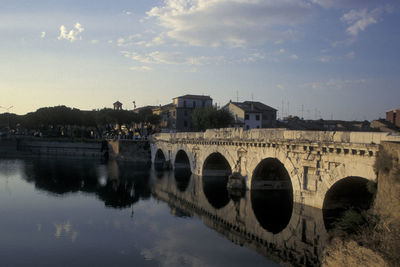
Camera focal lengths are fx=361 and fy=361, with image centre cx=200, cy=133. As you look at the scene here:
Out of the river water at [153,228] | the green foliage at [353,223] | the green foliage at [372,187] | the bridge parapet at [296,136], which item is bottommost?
the river water at [153,228]

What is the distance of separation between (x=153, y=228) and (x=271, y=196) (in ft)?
42.9

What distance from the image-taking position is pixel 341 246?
15125 mm

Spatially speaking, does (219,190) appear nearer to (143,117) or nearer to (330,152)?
(330,152)

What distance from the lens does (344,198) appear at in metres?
26.3

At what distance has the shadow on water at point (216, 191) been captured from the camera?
111 feet

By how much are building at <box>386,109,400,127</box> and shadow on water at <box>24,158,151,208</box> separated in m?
45.2

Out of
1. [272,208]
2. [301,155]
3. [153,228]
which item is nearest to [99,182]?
[153,228]

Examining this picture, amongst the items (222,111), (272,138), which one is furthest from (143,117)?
(272,138)

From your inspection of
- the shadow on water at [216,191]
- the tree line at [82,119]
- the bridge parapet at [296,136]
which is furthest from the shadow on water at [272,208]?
the tree line at [82,119]

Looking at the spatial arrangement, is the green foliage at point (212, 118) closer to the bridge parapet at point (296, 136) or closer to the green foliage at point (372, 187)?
the bridge parapet at point (296, 136)

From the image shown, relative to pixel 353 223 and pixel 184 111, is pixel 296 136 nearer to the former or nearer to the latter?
pixel 353 223

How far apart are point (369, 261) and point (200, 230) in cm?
1367

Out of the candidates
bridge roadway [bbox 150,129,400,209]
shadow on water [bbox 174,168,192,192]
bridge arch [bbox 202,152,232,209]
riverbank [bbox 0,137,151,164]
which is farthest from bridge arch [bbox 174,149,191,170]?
riverbank [bbox 0,137,151,164]

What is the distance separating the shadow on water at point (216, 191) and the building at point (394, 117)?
36905 millimetres
